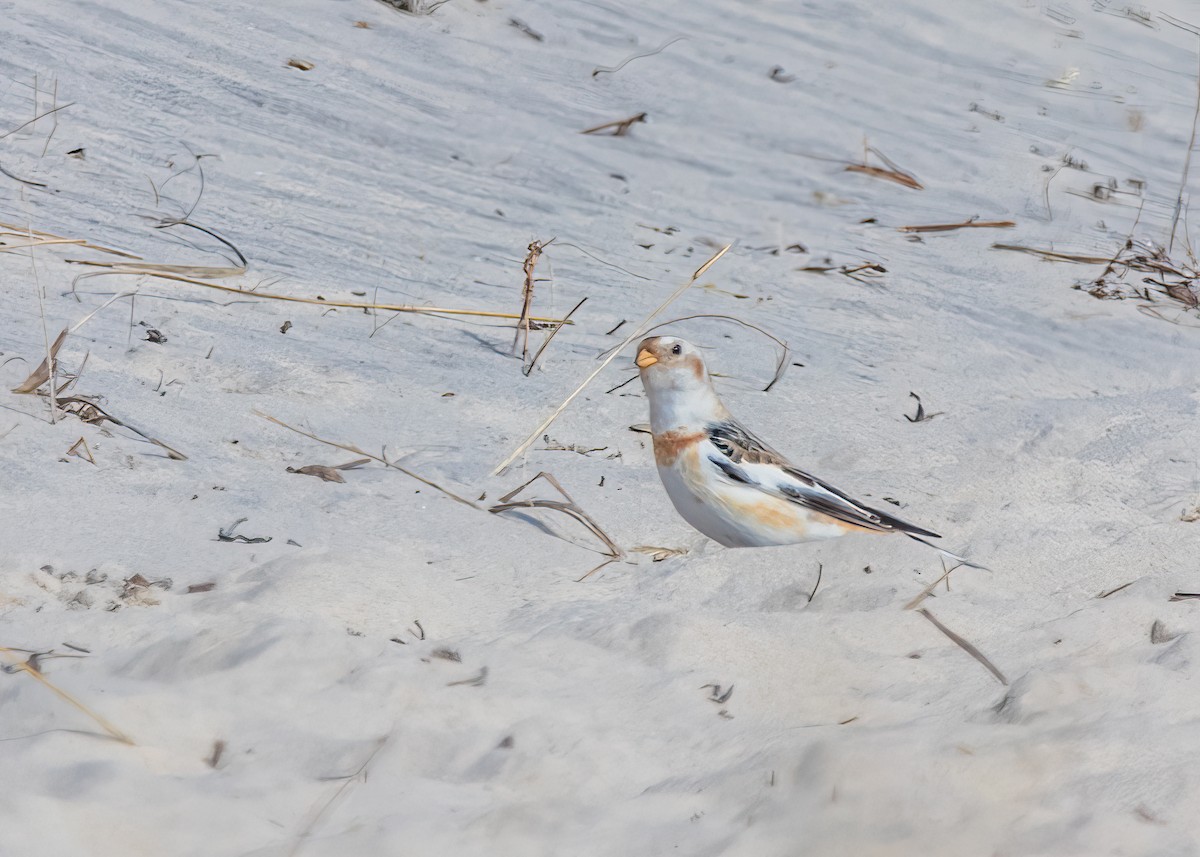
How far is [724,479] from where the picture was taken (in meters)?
2.96

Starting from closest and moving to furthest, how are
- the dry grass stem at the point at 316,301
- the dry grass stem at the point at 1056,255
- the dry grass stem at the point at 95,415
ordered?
the dry grass stem at the point at 95,415 → the dry grass stem at the point at 316,301 → the dry grass stem at the point at 1056,255

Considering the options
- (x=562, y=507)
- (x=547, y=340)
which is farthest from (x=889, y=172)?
(x=562, y=507)

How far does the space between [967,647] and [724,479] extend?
72 cm

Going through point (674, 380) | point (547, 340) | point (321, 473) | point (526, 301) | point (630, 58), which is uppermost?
point (630, 58)

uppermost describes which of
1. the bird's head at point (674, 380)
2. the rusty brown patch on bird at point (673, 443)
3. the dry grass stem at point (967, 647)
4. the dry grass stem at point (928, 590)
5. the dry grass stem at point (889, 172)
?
the dry grass stem at point (889, 172)

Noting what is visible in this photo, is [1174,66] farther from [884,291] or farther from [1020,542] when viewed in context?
[1020,542]

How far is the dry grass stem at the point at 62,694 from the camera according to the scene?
2141 millimetres

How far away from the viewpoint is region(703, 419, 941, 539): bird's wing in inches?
118

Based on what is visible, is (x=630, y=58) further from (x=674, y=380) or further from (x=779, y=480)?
(x=779, y=480)

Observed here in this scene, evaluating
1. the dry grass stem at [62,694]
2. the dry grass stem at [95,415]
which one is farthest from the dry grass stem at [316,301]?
the dry grass stem at [62,694]

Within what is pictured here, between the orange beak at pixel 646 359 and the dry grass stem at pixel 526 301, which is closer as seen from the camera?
the orange beak at pixel 646 359

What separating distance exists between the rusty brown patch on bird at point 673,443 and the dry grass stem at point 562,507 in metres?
0.28

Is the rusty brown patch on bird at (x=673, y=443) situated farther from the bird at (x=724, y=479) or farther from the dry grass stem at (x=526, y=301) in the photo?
the dry grass stem at (x=526, y=301)

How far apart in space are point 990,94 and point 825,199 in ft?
5.86
